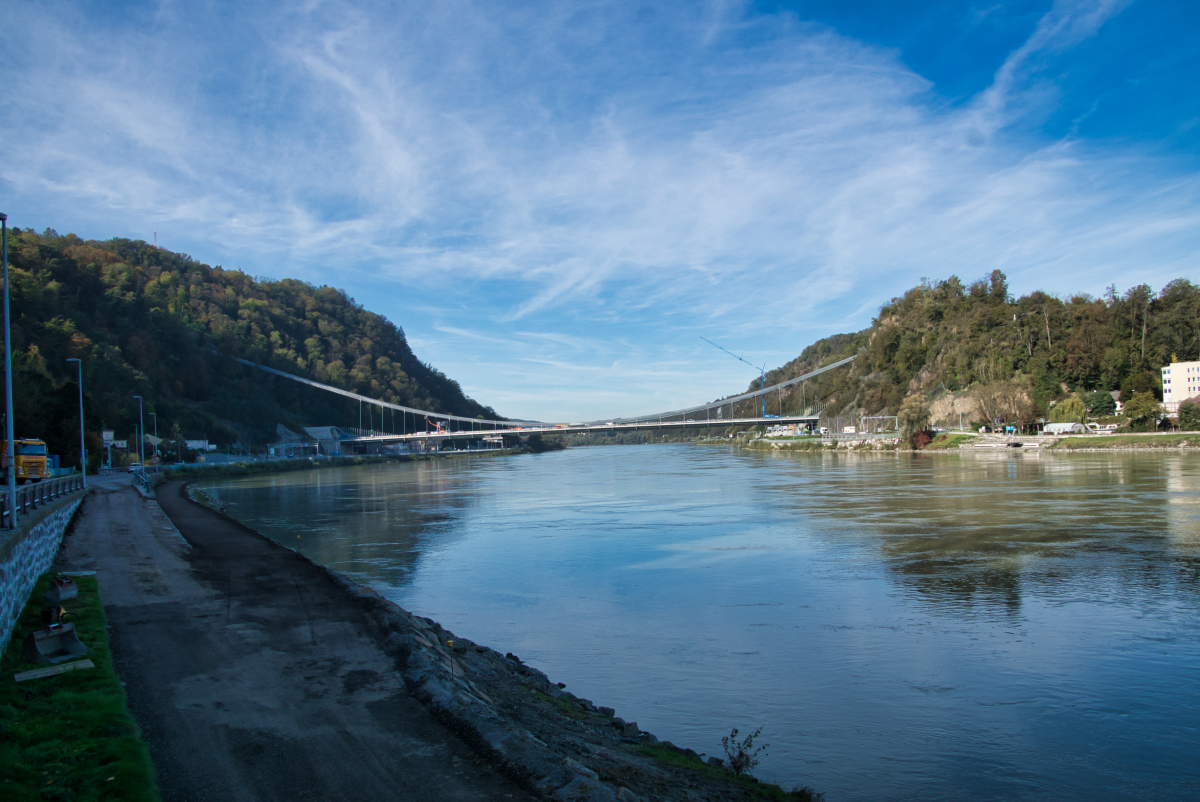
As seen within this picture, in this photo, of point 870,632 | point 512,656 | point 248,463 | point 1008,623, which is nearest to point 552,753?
point 512,656

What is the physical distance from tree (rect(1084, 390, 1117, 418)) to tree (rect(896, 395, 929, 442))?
10.8m

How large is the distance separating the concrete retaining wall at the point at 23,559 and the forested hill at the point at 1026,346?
56.2 meters

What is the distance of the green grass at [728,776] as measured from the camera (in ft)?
14.0

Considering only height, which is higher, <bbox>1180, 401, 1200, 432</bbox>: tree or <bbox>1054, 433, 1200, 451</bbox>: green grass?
<bbox>1180, 401, 1200, 432</bbox>: tree

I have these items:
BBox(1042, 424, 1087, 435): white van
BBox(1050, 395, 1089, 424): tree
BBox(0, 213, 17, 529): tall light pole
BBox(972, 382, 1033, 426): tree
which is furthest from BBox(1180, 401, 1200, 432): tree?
BBox(0, 213, 17, 529): tall light pole

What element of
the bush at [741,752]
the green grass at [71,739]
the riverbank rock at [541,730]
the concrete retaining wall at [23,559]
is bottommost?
the bush at [741,752]

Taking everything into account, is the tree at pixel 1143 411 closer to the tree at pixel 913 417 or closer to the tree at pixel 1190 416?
the tree at pixel 1190 416

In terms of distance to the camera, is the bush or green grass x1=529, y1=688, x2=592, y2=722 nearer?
the bush

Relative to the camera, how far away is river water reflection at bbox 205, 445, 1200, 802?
196 inches

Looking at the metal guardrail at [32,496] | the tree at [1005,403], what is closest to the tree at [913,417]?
the tree at [1005,403]

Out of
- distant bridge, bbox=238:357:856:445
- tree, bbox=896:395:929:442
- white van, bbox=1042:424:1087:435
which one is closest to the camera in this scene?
white van, bbox=1042:424:1087:435

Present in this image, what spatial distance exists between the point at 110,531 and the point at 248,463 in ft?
139

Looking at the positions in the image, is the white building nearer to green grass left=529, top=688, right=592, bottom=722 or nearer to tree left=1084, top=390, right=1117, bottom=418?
tree left=1084, top=390, right=1117, bottom=418

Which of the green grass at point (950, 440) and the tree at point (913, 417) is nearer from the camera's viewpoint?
→ the green grass at point (950, 440)
